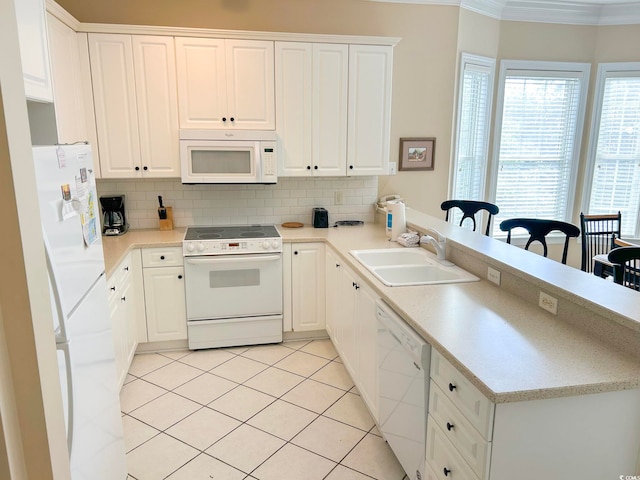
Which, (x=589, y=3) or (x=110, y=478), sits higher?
(x=589, y=3)

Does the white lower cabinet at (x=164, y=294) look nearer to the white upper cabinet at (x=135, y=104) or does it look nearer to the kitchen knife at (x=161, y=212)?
the kitchen knife at (x=161, y=212)

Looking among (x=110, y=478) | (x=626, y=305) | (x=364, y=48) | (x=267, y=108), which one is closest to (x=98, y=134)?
(x=267, y=108)

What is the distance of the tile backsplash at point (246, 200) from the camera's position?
381 cm

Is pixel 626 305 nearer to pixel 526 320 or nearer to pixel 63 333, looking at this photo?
pixel 526 320

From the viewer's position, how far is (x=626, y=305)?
164cm

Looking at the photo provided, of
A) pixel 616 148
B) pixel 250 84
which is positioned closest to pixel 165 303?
pixel 250 84

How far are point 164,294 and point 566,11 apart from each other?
15.6 feet

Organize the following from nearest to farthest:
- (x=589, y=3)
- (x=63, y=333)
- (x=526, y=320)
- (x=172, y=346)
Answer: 1. (x=63, y=333)
2. (x=526, y=320)
3. (x=172, y=346)
4. (x=589, y=3)

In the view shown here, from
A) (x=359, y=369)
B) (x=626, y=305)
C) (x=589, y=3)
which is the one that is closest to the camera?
(x=626, y=305)

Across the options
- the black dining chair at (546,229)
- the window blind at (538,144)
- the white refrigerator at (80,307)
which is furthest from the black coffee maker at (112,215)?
the window blind at (538,144)

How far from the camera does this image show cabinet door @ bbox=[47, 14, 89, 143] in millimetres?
2713

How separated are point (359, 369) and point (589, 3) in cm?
439

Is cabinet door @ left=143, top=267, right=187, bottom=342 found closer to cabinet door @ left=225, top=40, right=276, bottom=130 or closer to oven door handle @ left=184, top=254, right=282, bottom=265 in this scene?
Answer: oven door handle @ left=184, top=254, right=282, bottom=265

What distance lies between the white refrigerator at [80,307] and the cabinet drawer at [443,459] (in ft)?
4.17
